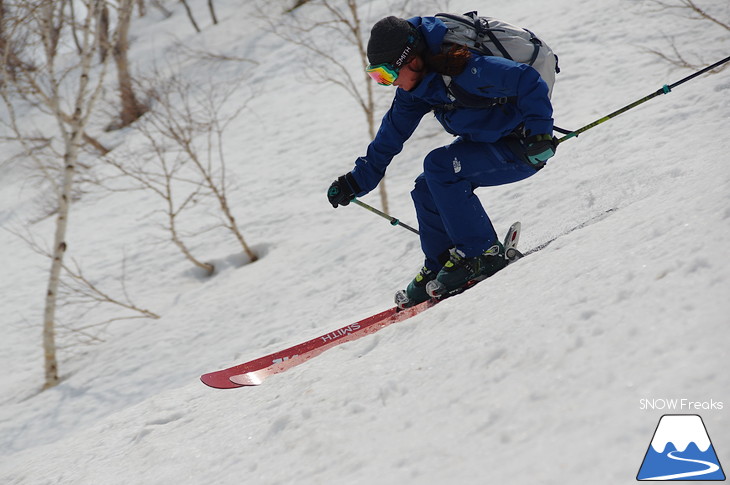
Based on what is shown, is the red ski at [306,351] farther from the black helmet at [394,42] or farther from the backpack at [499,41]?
the black helmet at [394,42]

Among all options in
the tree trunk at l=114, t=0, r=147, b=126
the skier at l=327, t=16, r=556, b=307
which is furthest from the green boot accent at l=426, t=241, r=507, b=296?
the tree trunk at l=114, t=0, r=147, b=126

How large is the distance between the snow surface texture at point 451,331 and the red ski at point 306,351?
0.46ft

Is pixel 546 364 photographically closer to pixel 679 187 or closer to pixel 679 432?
pixel 679 432

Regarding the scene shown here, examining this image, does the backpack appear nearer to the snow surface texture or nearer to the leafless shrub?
the snow surface texture

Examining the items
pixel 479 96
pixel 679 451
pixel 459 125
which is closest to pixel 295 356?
pixel 459 125

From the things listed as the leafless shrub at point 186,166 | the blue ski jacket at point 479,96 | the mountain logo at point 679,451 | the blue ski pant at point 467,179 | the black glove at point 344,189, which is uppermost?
the leafless shrub at point 186,166

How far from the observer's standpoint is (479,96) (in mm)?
3207

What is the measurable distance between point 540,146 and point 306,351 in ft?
6.83

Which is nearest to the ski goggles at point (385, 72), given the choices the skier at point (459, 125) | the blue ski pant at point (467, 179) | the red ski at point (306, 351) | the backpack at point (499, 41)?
the skier at point (459, 125)

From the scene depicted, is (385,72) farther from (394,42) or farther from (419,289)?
(419,289)

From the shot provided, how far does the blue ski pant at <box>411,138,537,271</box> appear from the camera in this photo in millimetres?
3416

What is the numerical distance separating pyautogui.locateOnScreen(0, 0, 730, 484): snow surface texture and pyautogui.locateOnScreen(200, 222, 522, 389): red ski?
0.14m

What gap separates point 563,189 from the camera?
5574 millimetres

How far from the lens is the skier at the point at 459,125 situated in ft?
10.2
